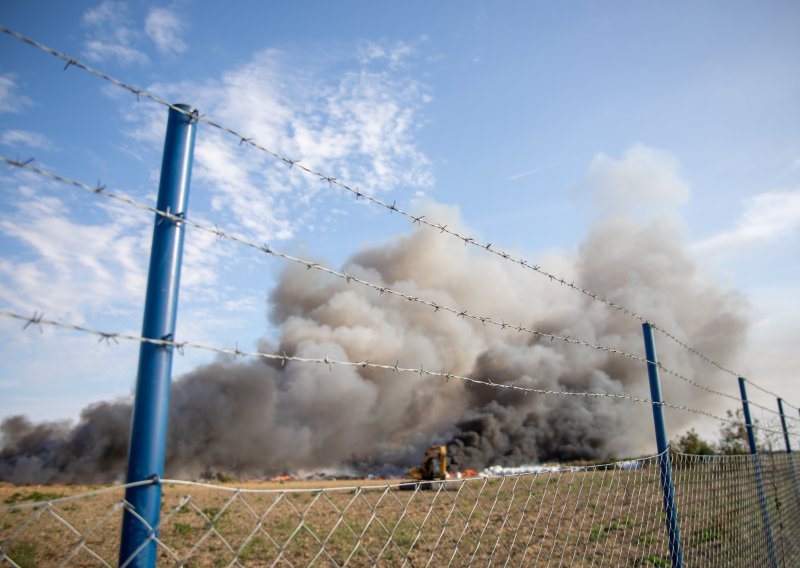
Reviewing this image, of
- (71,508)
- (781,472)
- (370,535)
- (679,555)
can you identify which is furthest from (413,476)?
(679,555)

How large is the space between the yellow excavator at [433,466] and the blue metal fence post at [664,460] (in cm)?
2094

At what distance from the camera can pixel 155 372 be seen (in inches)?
60.4

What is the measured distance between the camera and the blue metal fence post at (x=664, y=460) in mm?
3553

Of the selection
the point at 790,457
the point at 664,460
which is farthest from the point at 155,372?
the point at 790,457

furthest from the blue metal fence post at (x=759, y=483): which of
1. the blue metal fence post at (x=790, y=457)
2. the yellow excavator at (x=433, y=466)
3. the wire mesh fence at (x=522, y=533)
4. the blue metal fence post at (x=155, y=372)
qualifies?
the yellow excavator at (x=433, y=466)

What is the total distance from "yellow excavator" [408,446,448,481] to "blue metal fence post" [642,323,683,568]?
20.9 meters

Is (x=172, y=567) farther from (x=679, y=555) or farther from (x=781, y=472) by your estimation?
(x=781, y=472)

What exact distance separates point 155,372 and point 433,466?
23933 millimetres

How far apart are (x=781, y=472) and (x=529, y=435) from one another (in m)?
41.9

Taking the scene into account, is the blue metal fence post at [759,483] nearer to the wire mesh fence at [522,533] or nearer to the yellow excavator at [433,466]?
the wire mesh fence at [522,533]

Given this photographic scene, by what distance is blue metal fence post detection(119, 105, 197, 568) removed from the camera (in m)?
1.47

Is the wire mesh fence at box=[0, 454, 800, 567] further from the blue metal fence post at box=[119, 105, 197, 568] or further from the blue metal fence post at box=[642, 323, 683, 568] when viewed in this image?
the blue metal fence post at box=[119, 105, 197, 568]

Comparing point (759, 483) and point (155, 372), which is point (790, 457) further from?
point (155, 372)

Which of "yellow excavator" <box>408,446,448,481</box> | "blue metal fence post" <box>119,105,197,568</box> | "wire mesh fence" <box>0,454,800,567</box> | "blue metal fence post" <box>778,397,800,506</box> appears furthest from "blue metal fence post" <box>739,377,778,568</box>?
"yellow excavator" <box>408,446,448,481</box>
